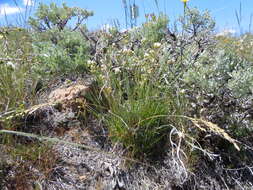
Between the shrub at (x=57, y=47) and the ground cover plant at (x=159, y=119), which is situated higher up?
the shrub at (x=57, y=47)

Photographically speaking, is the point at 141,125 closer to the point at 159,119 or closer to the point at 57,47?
the point at 159,119

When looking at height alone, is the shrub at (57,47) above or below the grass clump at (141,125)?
above

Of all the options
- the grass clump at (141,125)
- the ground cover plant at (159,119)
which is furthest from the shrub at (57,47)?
the grass clump at (141,125)

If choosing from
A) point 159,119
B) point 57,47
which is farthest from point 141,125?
point 57,47

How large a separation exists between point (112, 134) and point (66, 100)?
0.51 m

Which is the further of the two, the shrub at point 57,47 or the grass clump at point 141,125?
the shrub at point 57,47

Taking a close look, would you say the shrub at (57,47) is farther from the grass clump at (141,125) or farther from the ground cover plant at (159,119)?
the grass clump at (141,125)

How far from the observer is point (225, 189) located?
1647mm

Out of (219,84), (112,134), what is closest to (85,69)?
(112,134)

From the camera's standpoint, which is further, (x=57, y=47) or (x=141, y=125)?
(x=57, y=47)

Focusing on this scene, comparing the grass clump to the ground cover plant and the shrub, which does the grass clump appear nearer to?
the ground cover plant

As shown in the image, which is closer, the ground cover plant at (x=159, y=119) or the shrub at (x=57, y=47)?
the ground cover plant at (x=159, y=119)

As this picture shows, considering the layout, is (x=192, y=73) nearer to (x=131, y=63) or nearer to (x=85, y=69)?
(x=131, y=63)

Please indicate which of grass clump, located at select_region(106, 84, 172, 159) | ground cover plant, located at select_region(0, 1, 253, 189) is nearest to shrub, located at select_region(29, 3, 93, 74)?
ground cover plant, located at select_region(0, 1, 253, 189)
